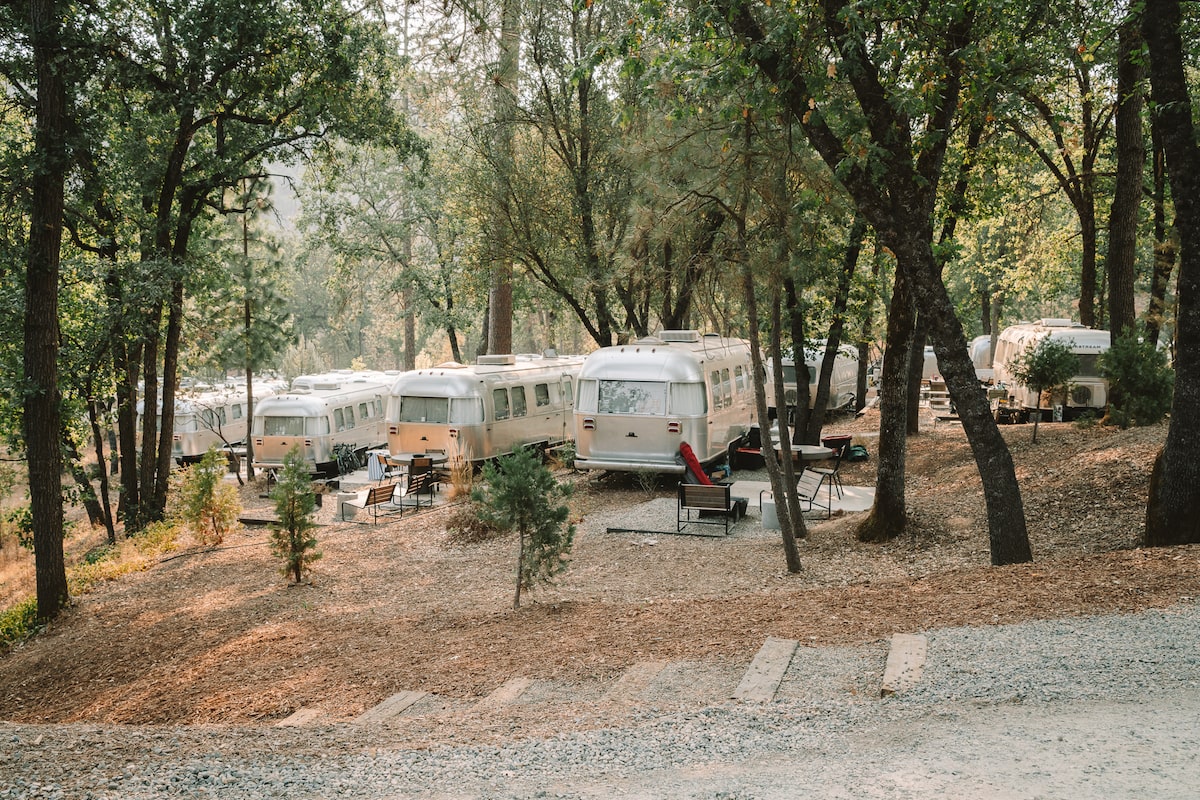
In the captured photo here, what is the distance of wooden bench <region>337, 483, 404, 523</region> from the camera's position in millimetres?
16031

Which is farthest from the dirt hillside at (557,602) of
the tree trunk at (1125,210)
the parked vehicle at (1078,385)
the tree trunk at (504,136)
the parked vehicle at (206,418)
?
the parked vehicle at (206,418)

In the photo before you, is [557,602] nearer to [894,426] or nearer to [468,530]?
[894,426]

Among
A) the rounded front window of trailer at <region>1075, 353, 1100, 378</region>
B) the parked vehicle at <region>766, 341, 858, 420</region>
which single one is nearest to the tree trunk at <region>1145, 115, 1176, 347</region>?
the rounded front window of trailer at <region>1075, 353, 1100, 378</region>

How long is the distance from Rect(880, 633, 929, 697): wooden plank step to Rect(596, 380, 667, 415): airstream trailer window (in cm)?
944

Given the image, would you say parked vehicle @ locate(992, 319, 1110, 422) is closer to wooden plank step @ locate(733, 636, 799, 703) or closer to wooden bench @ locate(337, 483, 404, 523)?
wooden bench @ locate(337, 483, 404, 523)

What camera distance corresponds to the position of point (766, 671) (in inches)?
243

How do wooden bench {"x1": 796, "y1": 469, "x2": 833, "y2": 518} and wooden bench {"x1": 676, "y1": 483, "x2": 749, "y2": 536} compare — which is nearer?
wooden bench {"x1": 676, "y1": 483, "x2": 749, "y2": 536}

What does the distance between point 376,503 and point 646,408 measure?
488cm

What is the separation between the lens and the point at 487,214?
18.9 meters

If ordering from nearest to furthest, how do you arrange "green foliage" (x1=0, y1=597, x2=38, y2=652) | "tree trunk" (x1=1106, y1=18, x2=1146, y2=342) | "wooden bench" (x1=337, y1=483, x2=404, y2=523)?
1. "green foliage" (x1=0, y1=597, x2=38, y2=652)
2. "tree trunk" (x1=1106, y1=18, x2=1146, y2=342)
3. "wooden bench" (x1=337, y1=483, x2=404, y2=523)

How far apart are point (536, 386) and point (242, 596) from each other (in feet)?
36.3

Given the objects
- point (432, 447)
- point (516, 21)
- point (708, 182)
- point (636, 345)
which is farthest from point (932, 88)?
point (432, 447)

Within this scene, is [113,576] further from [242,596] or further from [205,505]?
[242,596]

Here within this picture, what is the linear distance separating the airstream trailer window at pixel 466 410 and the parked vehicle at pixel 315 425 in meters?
4.55
